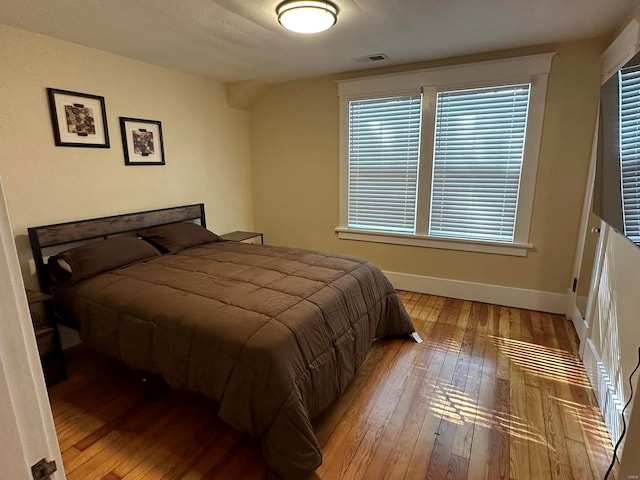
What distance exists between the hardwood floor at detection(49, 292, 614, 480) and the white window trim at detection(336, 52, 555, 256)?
1158 mm

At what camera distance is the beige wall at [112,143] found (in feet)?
8.01

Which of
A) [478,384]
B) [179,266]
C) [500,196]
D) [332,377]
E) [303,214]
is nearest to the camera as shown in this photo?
[332,377]

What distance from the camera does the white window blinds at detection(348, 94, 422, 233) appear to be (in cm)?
366

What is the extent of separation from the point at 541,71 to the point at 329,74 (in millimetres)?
2066

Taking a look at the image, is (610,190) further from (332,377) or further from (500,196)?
(332,377)

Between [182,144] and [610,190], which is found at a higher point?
[182,144]

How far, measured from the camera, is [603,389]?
6.64ft

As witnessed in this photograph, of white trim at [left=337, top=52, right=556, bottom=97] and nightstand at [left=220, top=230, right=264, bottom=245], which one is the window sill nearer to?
nightstand at [left=220, top=230, right=264, bottom=245]

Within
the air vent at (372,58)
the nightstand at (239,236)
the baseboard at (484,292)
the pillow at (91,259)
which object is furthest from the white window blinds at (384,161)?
the pillow at (91,259)

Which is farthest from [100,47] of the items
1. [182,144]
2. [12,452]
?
[12,452]

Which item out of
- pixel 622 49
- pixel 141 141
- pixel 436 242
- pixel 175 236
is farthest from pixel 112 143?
pixel 622 49

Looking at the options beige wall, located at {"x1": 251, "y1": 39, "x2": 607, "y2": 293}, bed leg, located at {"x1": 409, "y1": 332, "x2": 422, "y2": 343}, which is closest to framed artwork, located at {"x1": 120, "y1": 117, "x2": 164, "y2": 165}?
beige wall, located at {"x1": 251, "y1": 39, "x2": 607, "y2": 293}

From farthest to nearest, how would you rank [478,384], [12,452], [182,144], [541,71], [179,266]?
[182,144] → [541,71] → [179,266] → [478,384] → [12,452]

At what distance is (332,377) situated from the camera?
6.40 feet
